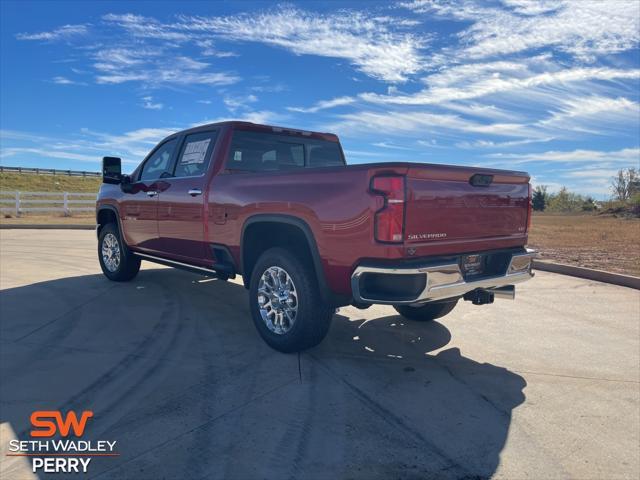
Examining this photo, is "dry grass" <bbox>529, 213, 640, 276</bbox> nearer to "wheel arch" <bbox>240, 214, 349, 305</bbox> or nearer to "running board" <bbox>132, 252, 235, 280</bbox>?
"wheel arch" <bbox>240, 214, 349, 305</bbox>

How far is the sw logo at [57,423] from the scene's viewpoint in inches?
112

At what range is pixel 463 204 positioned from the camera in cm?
373

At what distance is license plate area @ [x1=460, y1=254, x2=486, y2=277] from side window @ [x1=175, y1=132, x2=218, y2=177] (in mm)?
2847

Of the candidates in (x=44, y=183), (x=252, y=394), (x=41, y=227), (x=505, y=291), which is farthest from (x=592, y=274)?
(x=44, y=183)

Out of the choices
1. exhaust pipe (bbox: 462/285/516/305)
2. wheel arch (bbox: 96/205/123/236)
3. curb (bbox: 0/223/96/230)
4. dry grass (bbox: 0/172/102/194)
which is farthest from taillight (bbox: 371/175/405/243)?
dry grass (bbox: 0/172/102/194)

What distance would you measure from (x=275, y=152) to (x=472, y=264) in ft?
8.57

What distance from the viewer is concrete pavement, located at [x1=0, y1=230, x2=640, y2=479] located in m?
2.62

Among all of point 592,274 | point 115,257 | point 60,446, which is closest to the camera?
point 60,446

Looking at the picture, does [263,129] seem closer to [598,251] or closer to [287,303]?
[287,303]

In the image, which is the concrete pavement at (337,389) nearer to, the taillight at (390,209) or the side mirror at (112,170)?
the taillight at (390,209)

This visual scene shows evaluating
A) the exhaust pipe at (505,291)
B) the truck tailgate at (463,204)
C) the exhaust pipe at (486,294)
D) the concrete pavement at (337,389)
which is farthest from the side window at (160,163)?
the exhaust pipe at (505,291)

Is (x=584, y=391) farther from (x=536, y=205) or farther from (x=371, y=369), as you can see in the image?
(x=536, y=205)

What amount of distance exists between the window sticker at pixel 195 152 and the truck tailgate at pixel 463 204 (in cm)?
277

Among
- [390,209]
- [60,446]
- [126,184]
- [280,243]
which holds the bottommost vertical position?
[60,446]
